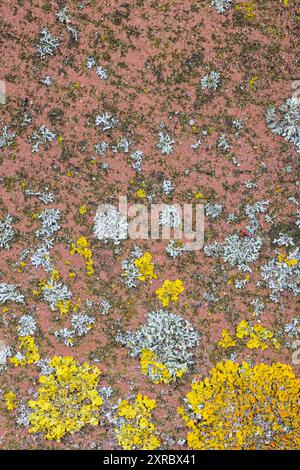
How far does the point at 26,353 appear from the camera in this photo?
7.48ft

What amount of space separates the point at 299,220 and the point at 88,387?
0.95 metres

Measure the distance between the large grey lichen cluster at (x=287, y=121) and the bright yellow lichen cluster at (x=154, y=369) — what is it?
893mm

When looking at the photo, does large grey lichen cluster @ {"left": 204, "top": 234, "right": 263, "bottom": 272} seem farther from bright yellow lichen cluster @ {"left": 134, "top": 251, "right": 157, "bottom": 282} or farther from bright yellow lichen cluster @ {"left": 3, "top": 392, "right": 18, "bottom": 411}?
bright yellow lichen cluster @ {"left": 3, "top": 392, "right": 18, "bottom": 411}

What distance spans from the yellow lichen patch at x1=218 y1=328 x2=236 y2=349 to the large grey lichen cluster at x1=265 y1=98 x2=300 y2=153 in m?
0.69

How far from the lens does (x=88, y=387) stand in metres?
2.27

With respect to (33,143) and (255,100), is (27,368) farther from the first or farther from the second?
(255,100)

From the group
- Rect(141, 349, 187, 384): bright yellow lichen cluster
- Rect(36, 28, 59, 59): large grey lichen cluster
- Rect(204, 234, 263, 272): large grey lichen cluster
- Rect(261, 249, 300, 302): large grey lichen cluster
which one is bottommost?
Rect(141, 349, 187, 384): bright yellow lichen cluster

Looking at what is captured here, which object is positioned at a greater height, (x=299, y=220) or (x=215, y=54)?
(x=215, y=54)

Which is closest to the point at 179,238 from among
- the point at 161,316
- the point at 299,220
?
the point at 161,316

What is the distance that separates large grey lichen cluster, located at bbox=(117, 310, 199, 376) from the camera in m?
2.27

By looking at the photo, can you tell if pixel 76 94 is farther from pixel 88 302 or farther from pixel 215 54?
pixel 88 302

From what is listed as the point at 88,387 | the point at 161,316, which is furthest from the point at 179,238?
the point at 88,387

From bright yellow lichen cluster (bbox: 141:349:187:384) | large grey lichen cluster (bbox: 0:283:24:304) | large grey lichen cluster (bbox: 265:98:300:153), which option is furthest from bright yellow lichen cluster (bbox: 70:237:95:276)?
large grey lichen cluster (bbox: 265:98:300:153)

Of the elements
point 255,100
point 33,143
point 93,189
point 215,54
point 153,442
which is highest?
point 215,54
